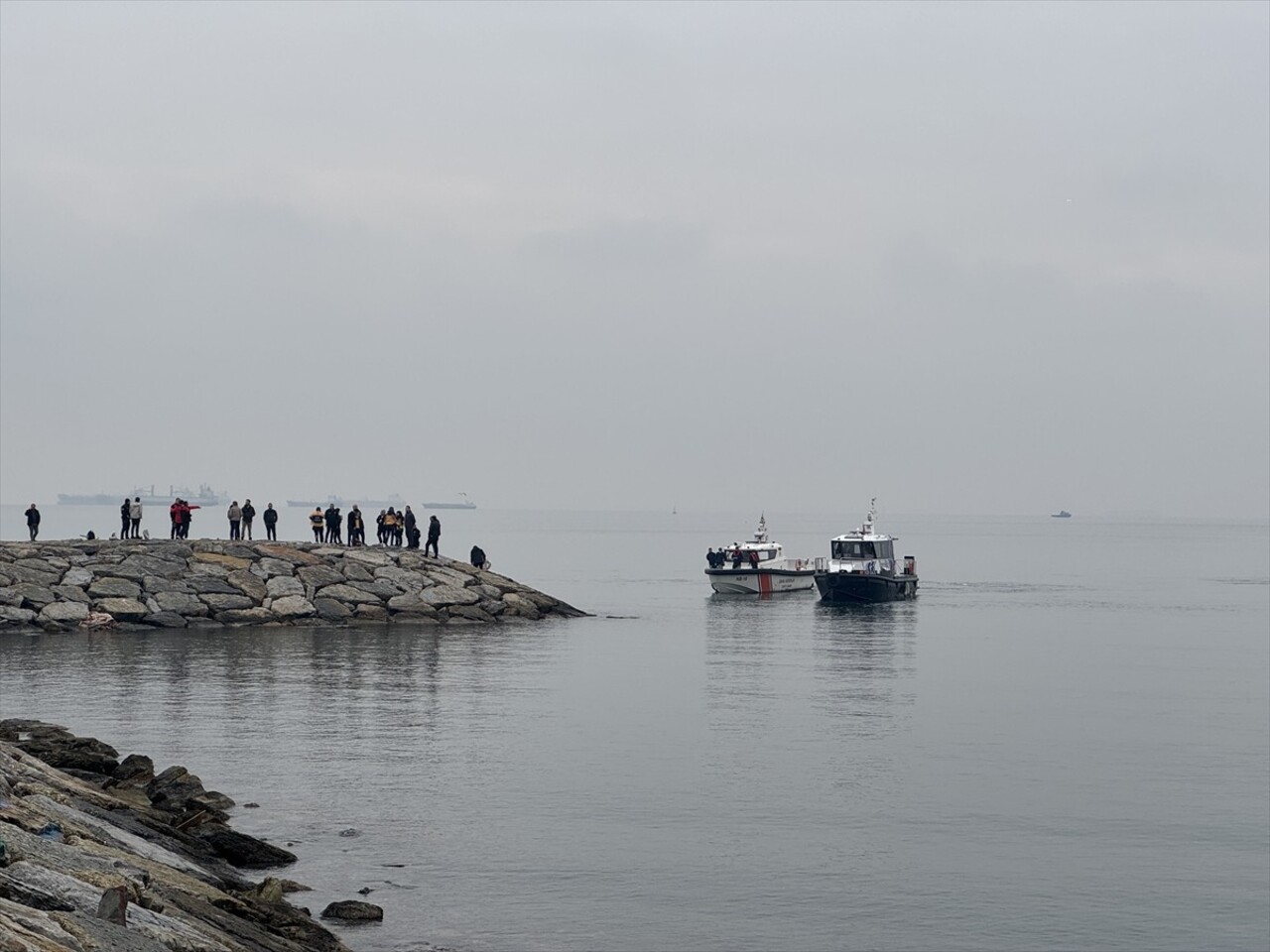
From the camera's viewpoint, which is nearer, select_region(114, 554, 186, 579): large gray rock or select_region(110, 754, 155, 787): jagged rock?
select_region(110, 754, 155, 787): jagged rock

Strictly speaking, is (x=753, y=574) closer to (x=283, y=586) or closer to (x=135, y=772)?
(x=283, y=586)

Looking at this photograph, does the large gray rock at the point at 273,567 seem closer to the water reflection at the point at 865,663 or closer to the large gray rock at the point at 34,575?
the large gray rock at the point at 34,575

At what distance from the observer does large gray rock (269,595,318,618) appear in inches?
2138

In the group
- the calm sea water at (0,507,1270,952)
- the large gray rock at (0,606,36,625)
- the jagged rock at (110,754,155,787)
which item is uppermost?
the large gray rock at (0,606,36,625)

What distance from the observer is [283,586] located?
55625 mm

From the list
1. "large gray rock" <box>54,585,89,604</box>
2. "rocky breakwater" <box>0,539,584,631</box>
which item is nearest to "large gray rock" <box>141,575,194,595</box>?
"rocky breakwater" <box>0,539,584,631</box>

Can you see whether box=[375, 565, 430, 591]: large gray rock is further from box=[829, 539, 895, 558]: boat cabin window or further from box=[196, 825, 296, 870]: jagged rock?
box=[196, 825, 296, 870]: jagged rock

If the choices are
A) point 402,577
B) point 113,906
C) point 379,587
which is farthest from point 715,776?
point 402,577

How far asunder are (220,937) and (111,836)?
395cm

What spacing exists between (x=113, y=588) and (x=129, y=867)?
40128 mm

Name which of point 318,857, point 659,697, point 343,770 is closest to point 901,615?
point 659,697

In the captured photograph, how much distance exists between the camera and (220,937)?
13.5 metres

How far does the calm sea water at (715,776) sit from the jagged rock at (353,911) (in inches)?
9.5

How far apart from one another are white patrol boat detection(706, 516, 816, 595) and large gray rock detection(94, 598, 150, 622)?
38605mm
